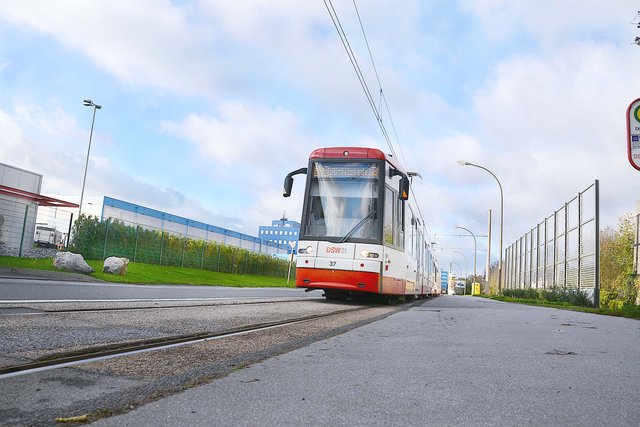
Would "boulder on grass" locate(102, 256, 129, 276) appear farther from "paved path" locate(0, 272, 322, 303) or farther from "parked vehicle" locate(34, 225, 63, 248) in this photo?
"parked vehicle" locate(34, 225, 63, 248)

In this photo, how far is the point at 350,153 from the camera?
13.1m

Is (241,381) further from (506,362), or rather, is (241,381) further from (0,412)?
(506,362)

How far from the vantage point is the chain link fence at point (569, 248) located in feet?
64.3

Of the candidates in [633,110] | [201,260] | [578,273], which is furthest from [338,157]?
[201,260]

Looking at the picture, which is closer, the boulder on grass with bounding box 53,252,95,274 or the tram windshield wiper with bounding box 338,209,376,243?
the tram windshield wiper with bounding box 338,209,376,243

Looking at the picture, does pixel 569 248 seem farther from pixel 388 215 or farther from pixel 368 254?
pixel 368 254

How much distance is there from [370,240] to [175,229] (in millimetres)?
39917

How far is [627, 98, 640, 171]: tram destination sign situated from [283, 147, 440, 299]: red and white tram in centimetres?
471

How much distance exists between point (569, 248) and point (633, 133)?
45.2ft

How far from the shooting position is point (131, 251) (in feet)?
96.9

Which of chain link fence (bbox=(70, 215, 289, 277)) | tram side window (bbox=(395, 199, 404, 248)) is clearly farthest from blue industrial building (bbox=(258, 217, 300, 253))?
tram side window (bbox=(395, 199, 404, 248))

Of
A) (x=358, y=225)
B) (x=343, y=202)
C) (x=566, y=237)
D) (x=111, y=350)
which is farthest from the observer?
(x=566, y=237)

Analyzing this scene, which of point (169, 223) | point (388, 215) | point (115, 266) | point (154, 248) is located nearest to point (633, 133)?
point (388, 215)

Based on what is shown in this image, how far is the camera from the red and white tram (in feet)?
39.9
